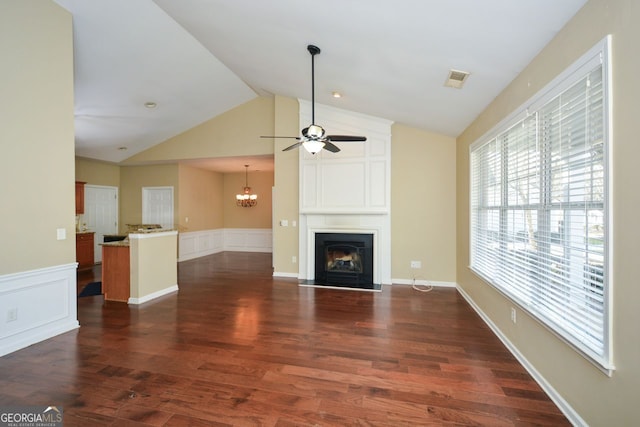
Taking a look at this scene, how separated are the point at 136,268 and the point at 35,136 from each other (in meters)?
2.09

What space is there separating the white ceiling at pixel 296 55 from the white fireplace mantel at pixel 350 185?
36 cm

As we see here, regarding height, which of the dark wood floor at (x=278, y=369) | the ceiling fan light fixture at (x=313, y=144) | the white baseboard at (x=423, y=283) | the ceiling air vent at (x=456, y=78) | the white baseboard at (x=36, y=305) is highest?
the ceiling air vent at (x=456, y=78)

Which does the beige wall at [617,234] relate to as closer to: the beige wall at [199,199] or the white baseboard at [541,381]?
the white baseboard at [541,381]

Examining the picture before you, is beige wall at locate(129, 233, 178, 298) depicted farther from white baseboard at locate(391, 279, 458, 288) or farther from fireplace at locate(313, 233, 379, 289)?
white baseboard at locate(391, 279, 458, 288)

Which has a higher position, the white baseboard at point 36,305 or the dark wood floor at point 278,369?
the white baseboard at point 36,305

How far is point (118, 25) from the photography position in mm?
3703

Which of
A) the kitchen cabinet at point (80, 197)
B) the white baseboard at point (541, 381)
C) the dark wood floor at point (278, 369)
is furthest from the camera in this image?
the kitchen cabinet at point (80, 197)

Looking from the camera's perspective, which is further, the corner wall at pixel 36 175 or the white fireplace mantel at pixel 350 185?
the white fireplace mantel at pixel 350 185

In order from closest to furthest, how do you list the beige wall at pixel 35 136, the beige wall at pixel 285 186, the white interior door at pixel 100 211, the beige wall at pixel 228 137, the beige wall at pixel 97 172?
the beige wall at pixel 35 136 → the beige wall at pixel 285 186 → the beige wall at pixel 228 137 → the beige wall at pixel 97 172 → the white interior door at pixel 100 211

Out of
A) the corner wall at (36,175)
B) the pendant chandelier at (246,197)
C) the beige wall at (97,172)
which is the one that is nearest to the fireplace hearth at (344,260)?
the corner wall at (36,175)

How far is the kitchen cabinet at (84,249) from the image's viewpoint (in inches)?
260

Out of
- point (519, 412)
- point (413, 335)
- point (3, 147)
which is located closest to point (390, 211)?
point (413, 335)

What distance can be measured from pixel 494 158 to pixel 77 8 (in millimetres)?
5183

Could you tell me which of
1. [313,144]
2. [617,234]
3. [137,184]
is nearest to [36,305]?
[313,144]
